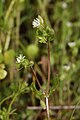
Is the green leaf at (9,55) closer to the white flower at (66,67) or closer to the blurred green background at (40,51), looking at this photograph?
the blurred green background at (40,51)

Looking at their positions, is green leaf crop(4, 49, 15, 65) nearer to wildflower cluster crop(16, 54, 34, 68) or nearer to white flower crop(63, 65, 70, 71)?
white flower crop(63, 65, 70, 71)

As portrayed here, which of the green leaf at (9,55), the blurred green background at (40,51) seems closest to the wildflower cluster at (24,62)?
the blurred green background at (40,51)

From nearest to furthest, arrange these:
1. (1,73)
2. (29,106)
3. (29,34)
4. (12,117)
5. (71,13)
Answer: (1,73)
(12,117)
(29,106)
(29,34)
(71,13)

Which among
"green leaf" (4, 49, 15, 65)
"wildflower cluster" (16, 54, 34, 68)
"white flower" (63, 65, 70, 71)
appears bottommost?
"white flower" (63, 65, 70, 71)

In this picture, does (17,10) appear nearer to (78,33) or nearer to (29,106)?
(78,33)

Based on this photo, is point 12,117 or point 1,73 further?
point 12,117

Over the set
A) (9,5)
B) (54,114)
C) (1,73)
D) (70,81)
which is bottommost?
(54,114)

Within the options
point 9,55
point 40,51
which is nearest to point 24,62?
point 9,55

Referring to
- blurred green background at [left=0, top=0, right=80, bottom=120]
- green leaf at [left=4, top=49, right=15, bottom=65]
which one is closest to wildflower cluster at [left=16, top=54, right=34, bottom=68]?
blurred green background at [left=0, top=0, right=80, bottom=120]

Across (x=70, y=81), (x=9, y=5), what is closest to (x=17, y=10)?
(x=9, y=5)
